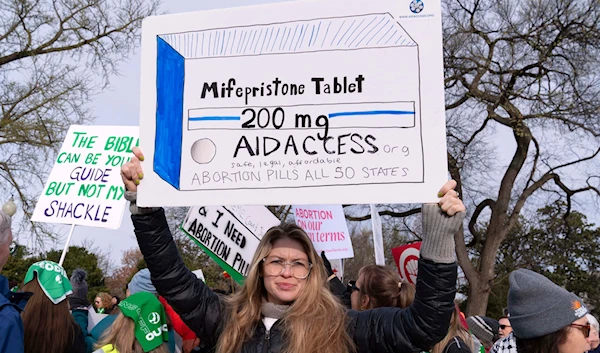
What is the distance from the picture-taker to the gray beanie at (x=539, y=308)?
2.83m

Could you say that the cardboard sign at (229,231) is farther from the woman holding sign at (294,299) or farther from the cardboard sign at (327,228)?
the woman holding sign at (294,299)

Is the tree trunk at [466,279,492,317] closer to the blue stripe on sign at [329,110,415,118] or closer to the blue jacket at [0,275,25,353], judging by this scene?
the blue stripe on sign at [329,110,415,118]

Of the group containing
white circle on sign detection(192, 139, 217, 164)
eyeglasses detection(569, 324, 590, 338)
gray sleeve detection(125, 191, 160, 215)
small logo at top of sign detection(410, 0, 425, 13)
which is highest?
small logo at top of sign detection(410, 0, 425, 13)

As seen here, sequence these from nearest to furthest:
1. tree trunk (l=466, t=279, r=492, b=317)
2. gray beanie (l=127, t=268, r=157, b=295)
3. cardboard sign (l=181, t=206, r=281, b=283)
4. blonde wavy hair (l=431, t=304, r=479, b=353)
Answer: blonde wavy hair (l=431, t=304, r=479, b=353) → gray beanie (l=127, t=268, r=157, b=295) → cardboard sign (l=181, t=206, r=281, b=283) → tree trunk (l=466, t=279, r=492, b=317)

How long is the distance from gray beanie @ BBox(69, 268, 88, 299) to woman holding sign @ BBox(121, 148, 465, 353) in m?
3.31

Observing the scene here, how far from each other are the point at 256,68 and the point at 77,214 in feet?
11.1

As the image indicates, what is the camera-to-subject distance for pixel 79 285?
233 inches

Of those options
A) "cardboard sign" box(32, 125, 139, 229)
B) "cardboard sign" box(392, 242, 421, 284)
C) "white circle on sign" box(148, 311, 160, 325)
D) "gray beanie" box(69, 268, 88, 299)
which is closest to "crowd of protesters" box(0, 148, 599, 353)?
"white circle on sign" box(148, 311, 160, 325)

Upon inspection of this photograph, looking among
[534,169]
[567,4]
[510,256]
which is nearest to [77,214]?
[567,4]

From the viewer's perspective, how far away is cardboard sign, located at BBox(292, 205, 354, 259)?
7.58 metres

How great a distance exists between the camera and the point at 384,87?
2.54 metres

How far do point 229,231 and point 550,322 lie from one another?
3.08m

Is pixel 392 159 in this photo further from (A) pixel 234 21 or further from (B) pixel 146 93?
(B) pixel 146 93

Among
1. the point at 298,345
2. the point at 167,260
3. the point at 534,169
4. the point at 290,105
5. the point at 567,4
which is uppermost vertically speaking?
the point at 567,4
